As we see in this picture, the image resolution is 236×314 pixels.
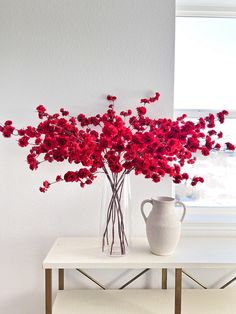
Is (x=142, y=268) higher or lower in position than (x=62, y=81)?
lower

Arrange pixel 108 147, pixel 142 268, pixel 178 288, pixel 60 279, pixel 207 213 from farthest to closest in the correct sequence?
pixel 207 213 < pixel 60 279 < pixel 142 268 < pixel 178 288 < pixel 108 147

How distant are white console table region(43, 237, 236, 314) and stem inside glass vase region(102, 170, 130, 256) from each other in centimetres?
5

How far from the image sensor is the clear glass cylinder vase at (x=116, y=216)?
54.9 inches

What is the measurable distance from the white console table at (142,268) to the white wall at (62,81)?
0.59ft

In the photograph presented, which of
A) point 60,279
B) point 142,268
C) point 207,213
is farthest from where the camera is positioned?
point 207,213

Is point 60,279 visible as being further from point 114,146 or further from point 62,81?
point 62,81

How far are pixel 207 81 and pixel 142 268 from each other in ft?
3.60

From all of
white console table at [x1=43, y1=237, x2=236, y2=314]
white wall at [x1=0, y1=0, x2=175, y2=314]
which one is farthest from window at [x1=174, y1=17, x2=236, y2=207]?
white console table at [x1=43, y1=237, x2=236, y2=314]

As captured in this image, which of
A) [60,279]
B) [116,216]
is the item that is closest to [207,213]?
[116,216]

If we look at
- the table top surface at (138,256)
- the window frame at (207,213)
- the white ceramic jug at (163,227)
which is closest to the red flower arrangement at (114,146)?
the white ceramic jug at (163,227)

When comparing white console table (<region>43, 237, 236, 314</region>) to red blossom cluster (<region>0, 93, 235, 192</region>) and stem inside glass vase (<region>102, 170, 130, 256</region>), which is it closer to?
stem inside glass vase (<region>102, 170, 130, 256</region>)

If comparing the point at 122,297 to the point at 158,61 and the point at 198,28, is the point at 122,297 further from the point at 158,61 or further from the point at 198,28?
the point at 198,28

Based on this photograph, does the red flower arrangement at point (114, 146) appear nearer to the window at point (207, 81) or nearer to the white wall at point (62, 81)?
the white wall at point (62, 81)

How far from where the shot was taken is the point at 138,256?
54.6 inches
